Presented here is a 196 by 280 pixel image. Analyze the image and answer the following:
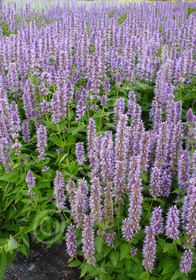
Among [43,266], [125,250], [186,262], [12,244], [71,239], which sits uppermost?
[186,262]

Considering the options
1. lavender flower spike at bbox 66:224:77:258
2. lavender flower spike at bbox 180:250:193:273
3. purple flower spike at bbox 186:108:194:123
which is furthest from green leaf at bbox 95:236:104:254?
purple flower spike at bbox 186:108:194:123

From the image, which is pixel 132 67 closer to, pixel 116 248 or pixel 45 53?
pixel 45 53

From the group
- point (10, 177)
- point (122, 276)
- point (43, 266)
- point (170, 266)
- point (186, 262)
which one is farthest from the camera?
point (10, 177)

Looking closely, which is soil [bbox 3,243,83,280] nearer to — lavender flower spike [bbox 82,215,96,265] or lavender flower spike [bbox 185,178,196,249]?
lavender flower spike [bbox 82,215,96,265]

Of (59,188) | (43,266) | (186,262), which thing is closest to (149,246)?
(186,262)

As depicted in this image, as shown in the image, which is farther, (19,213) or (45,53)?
(45,53)

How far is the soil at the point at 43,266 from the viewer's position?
164 inches

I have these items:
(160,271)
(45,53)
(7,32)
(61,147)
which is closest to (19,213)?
(61,147)

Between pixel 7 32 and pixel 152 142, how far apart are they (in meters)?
9.28

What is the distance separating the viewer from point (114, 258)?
3.56 metres

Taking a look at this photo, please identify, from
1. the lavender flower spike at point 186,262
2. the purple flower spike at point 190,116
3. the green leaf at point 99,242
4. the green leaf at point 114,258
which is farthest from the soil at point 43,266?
the purple flower spike at point 190,116

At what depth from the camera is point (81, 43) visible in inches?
252

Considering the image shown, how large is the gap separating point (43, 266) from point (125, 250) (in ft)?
5.10

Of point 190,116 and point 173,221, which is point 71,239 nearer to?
point 173,221
